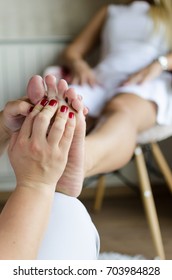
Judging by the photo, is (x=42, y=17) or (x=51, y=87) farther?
(x=42, y=17)

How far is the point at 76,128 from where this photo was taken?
74 centimetres

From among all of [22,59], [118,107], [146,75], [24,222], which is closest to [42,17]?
[22,59]

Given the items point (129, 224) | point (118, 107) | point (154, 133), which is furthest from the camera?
point (129, 224)

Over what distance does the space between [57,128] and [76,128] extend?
0.29ft

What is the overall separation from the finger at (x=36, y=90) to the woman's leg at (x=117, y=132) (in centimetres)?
26

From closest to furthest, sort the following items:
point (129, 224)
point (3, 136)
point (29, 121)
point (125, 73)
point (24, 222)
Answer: point (24, 222) < point (29, 121) < point (3, 136) < point (125, 73) < point (129, 224)

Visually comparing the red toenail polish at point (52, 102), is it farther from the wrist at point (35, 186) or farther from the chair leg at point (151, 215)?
the chair leg at point (151, 215)

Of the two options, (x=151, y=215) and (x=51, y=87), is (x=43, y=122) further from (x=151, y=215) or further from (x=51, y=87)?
(x=151, y=215)

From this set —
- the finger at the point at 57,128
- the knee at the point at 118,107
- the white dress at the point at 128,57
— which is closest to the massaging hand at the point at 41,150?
the finger at the point at 57,128

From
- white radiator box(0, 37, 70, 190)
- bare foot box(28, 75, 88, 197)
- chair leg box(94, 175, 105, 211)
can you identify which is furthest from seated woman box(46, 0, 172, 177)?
chair leg box(94, 175, 105, 211)

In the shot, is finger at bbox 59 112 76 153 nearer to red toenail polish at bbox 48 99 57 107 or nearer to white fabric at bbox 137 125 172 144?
red toenail polish at bbox 48 99 57 107
